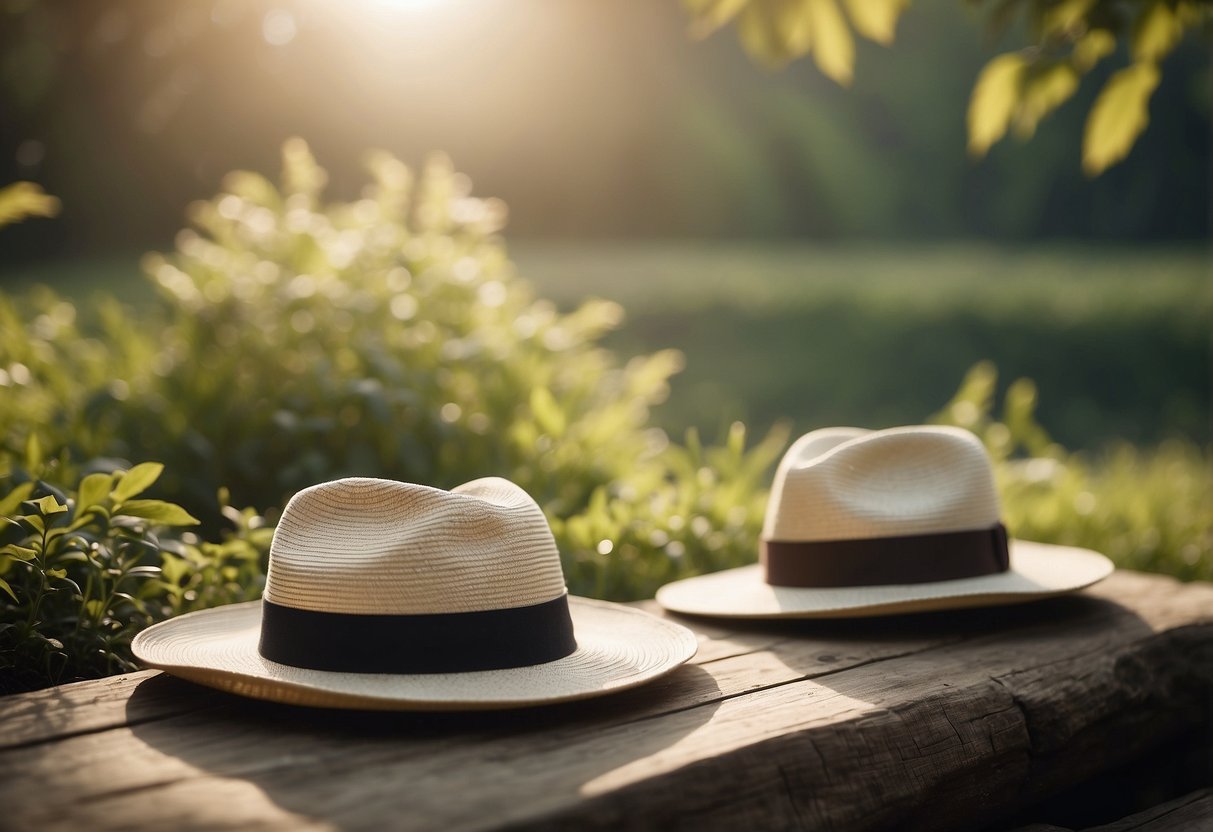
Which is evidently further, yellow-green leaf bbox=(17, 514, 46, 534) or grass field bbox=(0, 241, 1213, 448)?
grass field bbox=(0, 241, 1213, 448)

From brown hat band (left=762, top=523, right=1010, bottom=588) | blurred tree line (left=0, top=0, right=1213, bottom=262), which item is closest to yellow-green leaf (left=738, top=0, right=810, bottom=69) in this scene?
brown hat band (left=762, top=523, right=1010, bottom=588)

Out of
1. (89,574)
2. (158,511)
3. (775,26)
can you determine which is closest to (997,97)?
(775,26)

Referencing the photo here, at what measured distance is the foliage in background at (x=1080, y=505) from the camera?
3850mm

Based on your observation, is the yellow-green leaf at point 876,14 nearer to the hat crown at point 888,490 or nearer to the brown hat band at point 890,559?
the hat crown at point 888,490

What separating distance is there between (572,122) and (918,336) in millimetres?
4239

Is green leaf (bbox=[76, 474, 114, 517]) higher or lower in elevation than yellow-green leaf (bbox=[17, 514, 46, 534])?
higher

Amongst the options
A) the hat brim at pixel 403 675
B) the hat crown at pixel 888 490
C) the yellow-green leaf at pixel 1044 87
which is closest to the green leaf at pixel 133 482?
the hat brim at pixel 403 675

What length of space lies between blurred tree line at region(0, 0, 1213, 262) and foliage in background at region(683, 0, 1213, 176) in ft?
7.66

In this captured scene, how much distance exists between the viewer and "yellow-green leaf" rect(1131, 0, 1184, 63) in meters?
2.75

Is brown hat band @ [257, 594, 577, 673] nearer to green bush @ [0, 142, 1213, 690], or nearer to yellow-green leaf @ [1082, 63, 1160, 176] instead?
green bush @ [0, 142, 1213, 690]

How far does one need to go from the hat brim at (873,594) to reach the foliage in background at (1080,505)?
133 cm

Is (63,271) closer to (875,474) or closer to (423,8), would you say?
(423,8)

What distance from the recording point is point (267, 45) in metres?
4.90

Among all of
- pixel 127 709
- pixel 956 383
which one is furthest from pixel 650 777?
pixel 956 383
